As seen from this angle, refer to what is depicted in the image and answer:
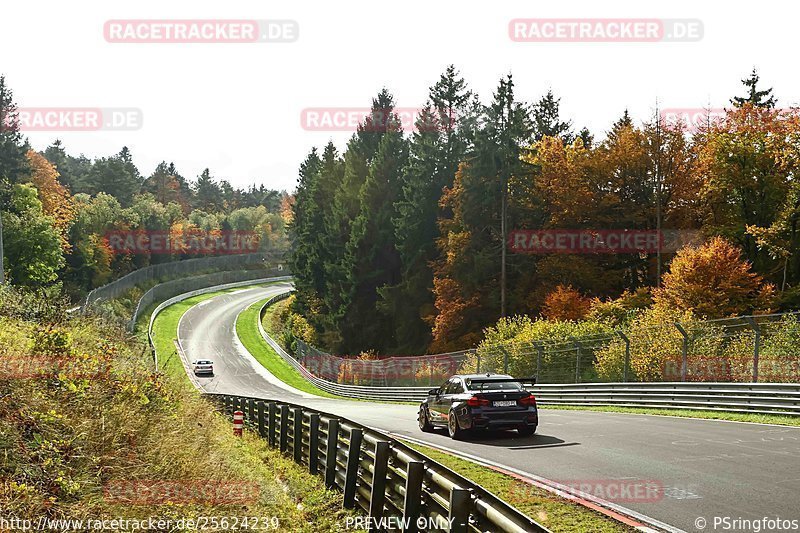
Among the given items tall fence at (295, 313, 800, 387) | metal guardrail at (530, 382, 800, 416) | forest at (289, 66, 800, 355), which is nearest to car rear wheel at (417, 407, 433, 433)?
metal guardrail at (530, 382, 800, 416)

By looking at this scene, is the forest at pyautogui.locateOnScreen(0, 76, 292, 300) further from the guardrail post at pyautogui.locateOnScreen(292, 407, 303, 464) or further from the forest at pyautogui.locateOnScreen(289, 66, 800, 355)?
the forest at pyautogui.locateOnScreen(289, 66, 800, 355)

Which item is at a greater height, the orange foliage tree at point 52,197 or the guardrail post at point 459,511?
the orange foliage tree at point 52,197

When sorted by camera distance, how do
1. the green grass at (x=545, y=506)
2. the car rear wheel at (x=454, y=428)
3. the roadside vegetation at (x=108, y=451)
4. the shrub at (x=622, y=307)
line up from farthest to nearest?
1. the shrub at (x=622, y=307)
2. the car rear wheel at (x=454, y=428)
3. the green grass at (x=545, y=506)
4. the roadside vegetation at (x=108, y=451)

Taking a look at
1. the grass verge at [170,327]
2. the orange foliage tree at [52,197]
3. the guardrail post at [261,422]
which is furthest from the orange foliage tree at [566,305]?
the orange foliage tree at [52,197]

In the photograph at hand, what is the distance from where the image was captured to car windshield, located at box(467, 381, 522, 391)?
17.3 m

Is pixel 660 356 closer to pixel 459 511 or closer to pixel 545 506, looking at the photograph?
pixel 545 506

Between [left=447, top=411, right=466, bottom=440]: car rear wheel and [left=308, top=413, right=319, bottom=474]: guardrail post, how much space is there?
4583mm

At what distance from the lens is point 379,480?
9.46 metres

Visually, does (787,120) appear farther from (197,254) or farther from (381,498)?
(197,254)

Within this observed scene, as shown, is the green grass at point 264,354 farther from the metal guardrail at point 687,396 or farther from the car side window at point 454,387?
the car side window at point 454,387

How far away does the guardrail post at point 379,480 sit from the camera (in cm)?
936

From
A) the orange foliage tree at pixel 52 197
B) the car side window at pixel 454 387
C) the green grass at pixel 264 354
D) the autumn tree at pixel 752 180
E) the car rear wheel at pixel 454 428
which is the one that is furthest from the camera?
the orange foliage tree at pixel 52 197

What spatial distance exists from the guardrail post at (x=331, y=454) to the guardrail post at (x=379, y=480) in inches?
96.2

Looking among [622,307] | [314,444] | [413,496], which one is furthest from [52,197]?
[413,496]
